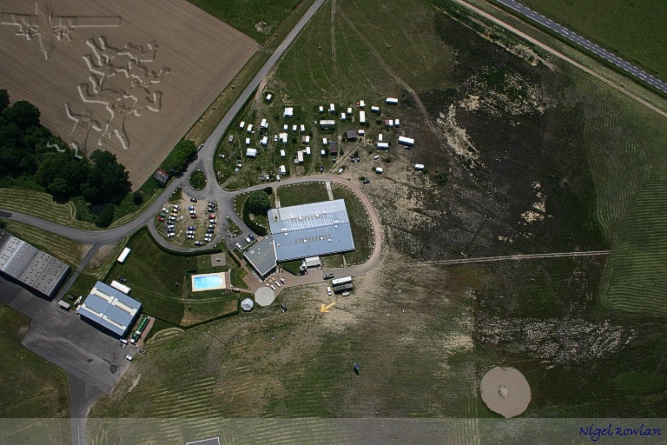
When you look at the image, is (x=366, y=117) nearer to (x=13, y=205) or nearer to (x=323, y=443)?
(x=323, y=443)

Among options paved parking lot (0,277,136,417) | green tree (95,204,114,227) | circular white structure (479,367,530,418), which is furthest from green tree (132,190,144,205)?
circular white structure (479,367,530,418)

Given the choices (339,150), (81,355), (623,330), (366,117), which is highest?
(366,117)

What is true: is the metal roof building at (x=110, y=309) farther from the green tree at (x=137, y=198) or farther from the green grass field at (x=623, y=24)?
the green grass field at (x=623, y=24)

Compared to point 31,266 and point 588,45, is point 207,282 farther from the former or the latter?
point 588,45

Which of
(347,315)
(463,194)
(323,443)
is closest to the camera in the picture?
(323,443)

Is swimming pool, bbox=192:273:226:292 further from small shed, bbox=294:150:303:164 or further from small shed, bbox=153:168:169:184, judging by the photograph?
small shed, bbox=294:150:303:164

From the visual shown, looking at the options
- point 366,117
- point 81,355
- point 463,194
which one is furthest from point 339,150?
point 81,355

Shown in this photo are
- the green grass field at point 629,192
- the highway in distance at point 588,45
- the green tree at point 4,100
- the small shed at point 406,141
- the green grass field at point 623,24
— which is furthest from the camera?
the green grass field at point 623,24

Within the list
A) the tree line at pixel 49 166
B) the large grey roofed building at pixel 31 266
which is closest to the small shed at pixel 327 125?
the tree line at pixel 49 166
